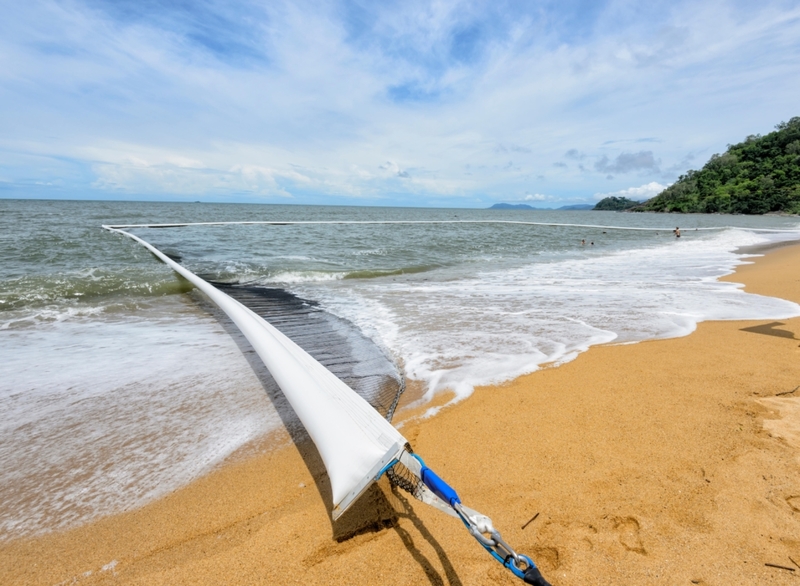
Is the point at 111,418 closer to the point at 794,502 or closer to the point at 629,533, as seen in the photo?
the point at 629,533

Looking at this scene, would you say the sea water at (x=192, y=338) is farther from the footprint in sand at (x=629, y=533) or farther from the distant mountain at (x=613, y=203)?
the distant mountain at (x=613, y=203)

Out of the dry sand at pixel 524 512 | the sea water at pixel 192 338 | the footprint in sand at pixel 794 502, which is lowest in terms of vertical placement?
the sea water at pixel 192 338

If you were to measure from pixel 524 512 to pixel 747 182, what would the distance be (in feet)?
299

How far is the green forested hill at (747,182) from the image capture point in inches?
2405

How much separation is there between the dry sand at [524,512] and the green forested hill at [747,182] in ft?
251

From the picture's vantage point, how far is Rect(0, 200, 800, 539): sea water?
2.79 m

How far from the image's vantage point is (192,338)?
18.2 feet

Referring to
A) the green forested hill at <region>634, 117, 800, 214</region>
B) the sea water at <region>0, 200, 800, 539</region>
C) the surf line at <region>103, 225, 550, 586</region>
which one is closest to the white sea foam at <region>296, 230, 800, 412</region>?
the sea water at <region>0, 200, 800, 539</region>

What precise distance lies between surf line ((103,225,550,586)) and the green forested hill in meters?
78.3

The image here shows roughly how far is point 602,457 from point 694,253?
58.9 feet

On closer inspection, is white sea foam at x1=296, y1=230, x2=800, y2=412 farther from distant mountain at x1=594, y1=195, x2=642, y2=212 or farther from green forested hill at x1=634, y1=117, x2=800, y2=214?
distant mountain at x1=594, y1=195, x2=642, y2=212

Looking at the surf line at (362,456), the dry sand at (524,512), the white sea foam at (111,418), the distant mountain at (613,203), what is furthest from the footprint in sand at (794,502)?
the distant mountain at (613,203)

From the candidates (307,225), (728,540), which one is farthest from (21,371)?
(307,225)

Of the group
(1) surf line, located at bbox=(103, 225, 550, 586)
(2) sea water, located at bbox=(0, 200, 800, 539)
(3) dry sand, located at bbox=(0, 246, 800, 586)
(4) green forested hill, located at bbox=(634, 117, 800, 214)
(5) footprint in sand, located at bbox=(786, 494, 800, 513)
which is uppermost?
(4) green forested hill, located at bbox=(634, 117, 800, 214)
